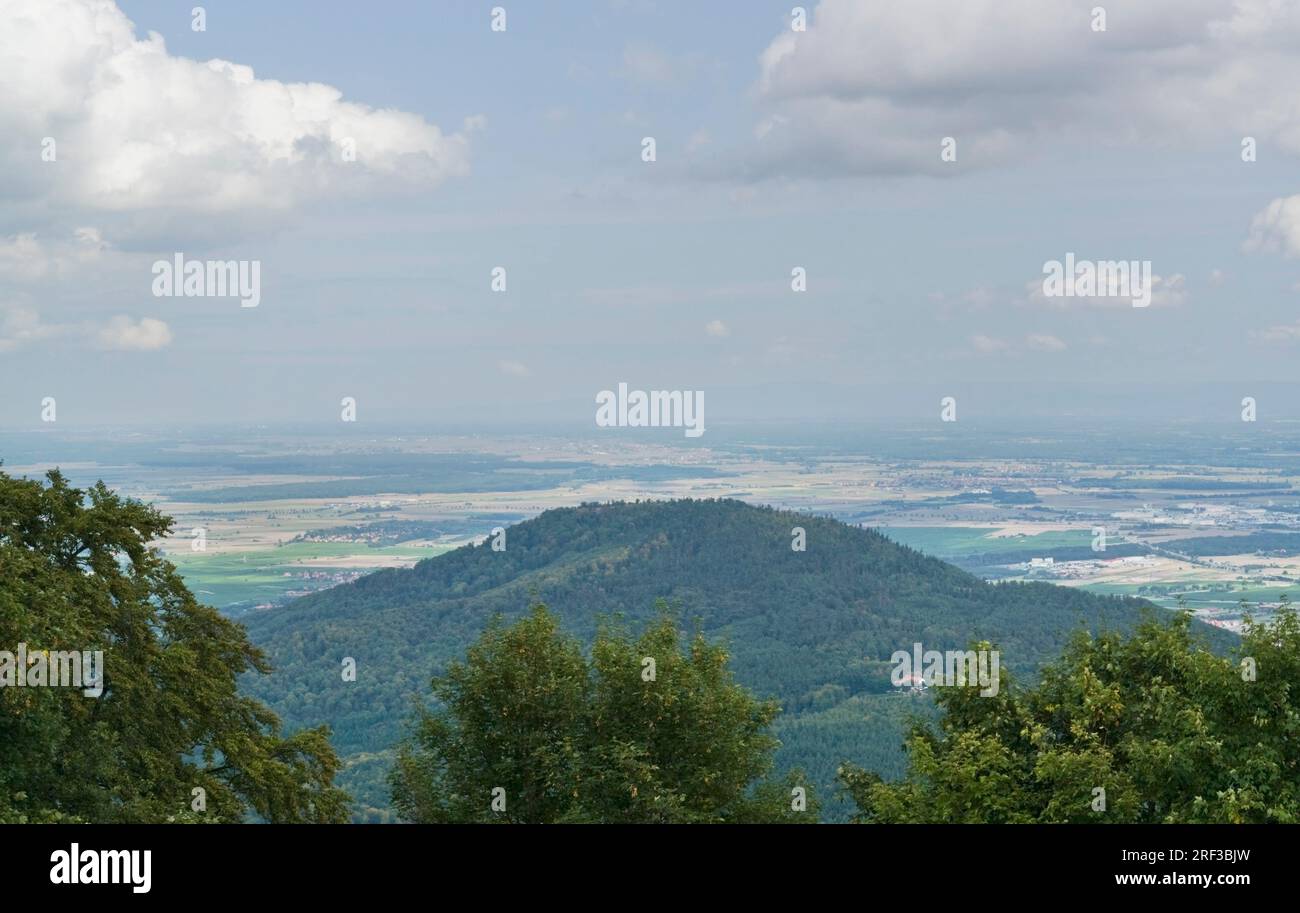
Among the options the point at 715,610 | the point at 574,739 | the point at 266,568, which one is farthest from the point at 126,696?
the point at 266,568

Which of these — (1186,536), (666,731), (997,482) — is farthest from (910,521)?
(666,731)

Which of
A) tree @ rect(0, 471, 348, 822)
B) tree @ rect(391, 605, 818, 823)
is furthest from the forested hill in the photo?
tree @ rect(391, 605, 818, 823)

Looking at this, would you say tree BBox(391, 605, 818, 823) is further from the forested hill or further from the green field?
the green field

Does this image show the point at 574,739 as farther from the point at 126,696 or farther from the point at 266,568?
the point at 266,568

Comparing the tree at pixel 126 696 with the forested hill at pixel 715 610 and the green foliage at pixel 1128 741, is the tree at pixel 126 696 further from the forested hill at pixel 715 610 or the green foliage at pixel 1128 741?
the forested hill at pixel 715 610
